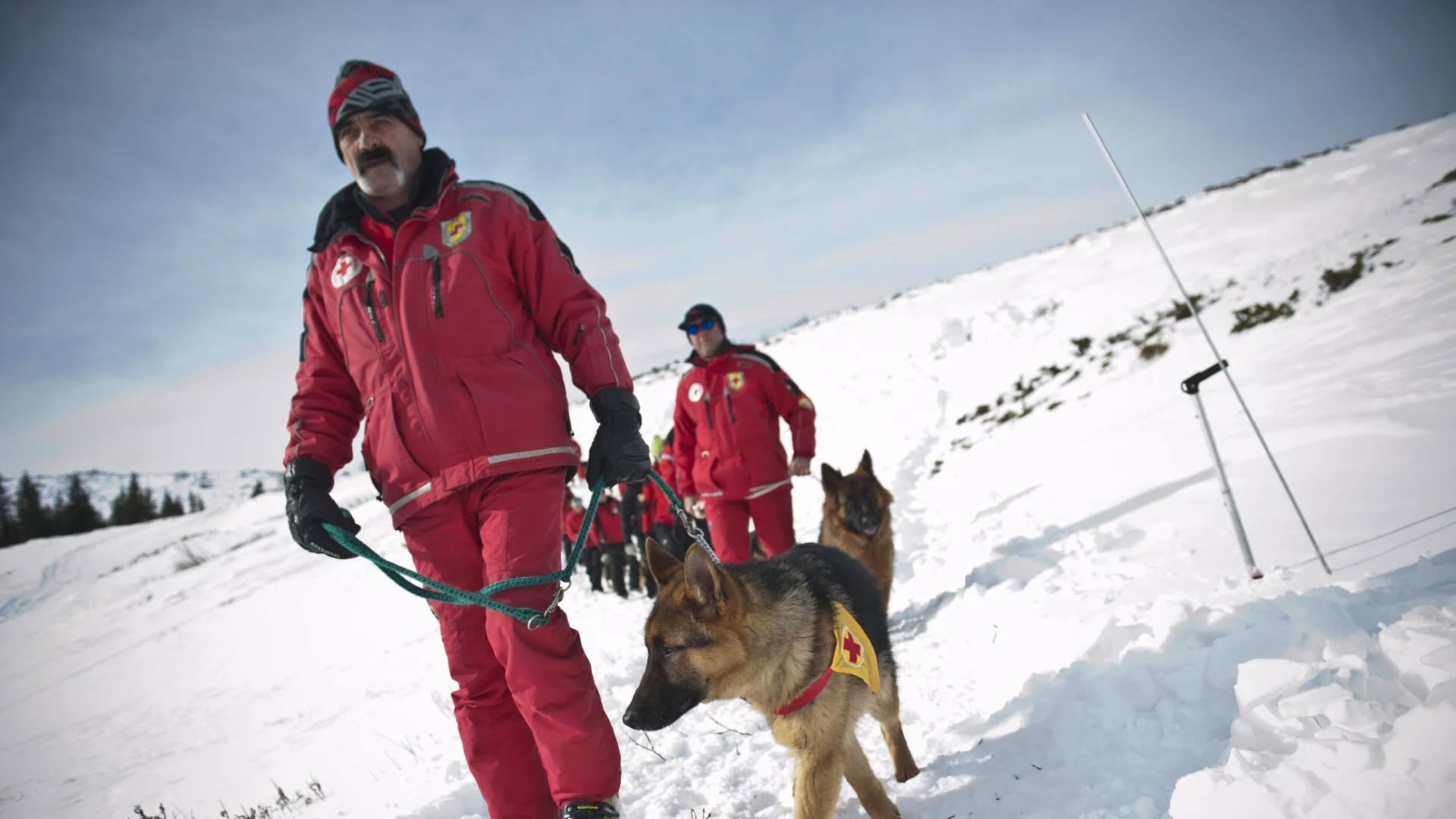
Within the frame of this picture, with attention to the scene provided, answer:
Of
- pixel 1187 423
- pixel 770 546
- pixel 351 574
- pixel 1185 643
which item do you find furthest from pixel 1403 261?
pixel 351 574

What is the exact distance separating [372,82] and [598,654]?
5.40m

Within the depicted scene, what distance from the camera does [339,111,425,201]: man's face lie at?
2451 mm

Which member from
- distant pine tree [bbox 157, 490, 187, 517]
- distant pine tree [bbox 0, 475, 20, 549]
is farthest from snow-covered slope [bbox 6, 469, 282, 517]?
distant pine tree [bbox 0, 475, 20, 549]

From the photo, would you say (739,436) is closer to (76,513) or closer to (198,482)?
(76,513)

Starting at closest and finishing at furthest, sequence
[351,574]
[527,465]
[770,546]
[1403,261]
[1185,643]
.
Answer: [527,465] → [1185,643] → [770,546] → [1403,261] → [351,574]

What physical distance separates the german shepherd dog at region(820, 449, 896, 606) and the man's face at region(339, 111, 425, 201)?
4009mm

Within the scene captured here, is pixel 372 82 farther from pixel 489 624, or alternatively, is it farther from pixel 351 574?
pixel 351 574

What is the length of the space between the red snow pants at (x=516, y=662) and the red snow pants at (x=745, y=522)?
308 centimetres

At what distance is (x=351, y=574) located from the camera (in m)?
18.3

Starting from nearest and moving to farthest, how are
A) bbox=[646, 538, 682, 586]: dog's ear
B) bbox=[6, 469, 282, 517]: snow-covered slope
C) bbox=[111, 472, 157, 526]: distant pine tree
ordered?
1. bbox=[646, 538, 682, 586]: dog's ear
2. bbox=[111, 472, 157, 526]: distant pine tree
3. bbox=[6, 469, 282, 517]: snow-covered slope

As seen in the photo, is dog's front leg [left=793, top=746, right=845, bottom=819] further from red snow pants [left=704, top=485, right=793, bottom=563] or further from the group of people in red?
red snow pants [left=704, top=485, right=793, bottom=563]

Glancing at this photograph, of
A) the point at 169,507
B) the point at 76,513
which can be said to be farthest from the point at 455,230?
the point at 169,507

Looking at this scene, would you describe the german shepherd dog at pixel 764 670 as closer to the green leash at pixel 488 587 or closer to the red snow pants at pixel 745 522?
the green leash at pixel 488 587

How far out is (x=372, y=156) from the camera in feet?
8.05
